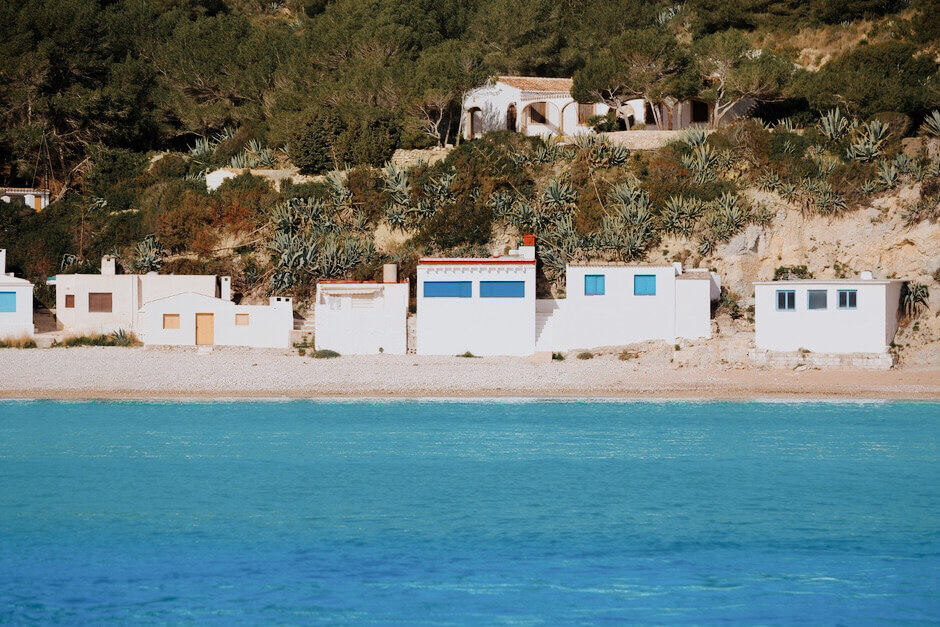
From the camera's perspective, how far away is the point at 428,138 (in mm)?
47438

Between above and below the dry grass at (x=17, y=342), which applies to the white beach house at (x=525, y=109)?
above

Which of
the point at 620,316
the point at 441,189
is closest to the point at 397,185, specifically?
the point at 441,189

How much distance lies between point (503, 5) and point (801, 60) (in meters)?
14.4

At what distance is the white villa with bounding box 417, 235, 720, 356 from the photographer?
108ft

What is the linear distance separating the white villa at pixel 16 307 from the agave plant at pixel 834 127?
91.6 feet

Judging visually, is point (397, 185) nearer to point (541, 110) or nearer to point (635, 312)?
point (541, 110)

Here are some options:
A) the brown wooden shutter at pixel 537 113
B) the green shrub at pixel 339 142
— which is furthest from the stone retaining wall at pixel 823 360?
the brown wooden shutter at pixel 537 113

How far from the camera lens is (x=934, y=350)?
3169cm

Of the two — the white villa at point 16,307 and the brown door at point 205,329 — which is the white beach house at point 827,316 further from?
the white villa at point 16,307

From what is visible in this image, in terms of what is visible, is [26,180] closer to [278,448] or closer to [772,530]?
[278,448]

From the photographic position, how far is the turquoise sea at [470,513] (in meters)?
14.5

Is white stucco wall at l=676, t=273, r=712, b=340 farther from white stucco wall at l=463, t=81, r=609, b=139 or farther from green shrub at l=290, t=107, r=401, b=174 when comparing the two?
white stucco wall at l=463, t=81, r=609, b=139

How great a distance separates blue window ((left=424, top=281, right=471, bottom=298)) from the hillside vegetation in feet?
15.3

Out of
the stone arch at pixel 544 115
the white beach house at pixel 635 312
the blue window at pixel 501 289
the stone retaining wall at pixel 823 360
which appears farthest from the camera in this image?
the stone arch at pixel 544 115
